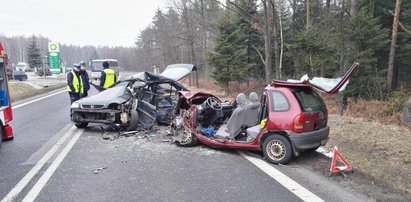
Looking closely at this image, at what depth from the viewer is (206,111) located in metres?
7.83

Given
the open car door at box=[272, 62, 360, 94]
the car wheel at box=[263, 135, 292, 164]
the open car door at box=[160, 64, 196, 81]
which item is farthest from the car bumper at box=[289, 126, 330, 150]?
the open car door at box=[160, 64, 196, 81]

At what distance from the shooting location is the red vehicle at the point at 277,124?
5875 millimetres

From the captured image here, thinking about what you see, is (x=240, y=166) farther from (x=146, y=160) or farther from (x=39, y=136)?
(x=39, y=136)

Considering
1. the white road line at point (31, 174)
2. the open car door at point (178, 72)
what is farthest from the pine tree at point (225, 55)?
the white road line at point (31, 174)

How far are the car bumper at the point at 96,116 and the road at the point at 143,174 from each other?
1.01 metres

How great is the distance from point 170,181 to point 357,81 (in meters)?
16.1

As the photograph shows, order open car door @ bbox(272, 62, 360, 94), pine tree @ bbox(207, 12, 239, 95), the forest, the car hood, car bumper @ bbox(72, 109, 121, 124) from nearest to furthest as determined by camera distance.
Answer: open car door @ bbox(272, 62, 360, 94) < car bumper @ bbox(72, 109, 121, 124) < the car hood < the forest < pine tree @ bbox(207, 12, 239, 95)

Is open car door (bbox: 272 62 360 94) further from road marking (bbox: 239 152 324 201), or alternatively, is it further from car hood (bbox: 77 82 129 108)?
car hood (bbox: 77 82 129 108)

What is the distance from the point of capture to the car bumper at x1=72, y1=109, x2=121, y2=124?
895 cm

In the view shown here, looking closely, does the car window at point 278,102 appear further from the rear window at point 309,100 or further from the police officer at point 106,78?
the police officer at point 106,78

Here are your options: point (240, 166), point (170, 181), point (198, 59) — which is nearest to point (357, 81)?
point (240, 166)

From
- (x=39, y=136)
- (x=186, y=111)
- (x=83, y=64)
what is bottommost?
(x=39, y=136)

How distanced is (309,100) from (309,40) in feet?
46.9

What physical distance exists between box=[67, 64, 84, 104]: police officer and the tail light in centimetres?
822
